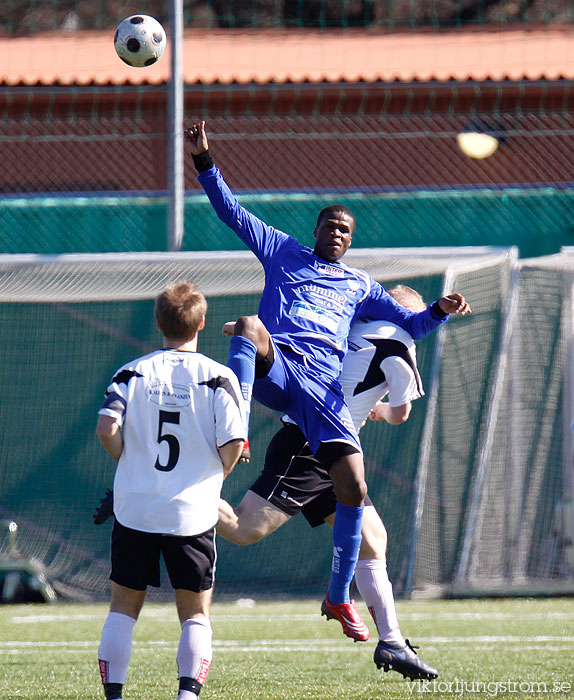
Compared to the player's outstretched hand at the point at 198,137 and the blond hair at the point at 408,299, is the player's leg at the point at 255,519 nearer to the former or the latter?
the blond hair at the point at 408,299

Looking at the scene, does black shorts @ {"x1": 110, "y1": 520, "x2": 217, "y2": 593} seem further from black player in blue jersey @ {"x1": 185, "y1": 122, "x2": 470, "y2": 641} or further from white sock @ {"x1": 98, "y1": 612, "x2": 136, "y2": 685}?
black player in blue jersey @ {"x1": 185, "y1": 122, "x2": 470, "y2": 641}

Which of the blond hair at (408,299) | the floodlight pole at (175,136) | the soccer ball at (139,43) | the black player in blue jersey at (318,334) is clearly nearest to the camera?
the black player in blue jersey at (318,334)

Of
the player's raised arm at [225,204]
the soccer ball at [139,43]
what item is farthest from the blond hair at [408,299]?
the soccer ball at [139,43]

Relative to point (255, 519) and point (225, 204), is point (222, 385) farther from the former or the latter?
point (225, 204)

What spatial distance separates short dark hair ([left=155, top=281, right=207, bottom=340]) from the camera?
13.2ft

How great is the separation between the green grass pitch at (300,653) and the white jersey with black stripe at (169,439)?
3.29ft

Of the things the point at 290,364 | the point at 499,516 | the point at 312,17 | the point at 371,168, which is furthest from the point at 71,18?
the point at 290,364

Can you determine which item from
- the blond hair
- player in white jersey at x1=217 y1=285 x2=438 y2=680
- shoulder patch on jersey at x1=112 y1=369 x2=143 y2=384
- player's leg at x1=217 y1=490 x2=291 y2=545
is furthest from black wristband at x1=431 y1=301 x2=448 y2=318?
shoulder patch on jersey at x1=112 y1=369 x2=143 y2=384

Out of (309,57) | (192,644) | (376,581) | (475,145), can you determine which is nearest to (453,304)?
(376,581)

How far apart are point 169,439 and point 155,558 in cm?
45

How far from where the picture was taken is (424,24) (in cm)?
1883

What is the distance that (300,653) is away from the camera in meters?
5.87

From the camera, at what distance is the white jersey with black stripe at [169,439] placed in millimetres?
3885

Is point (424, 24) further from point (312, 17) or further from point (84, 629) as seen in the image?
point (84, 629)
